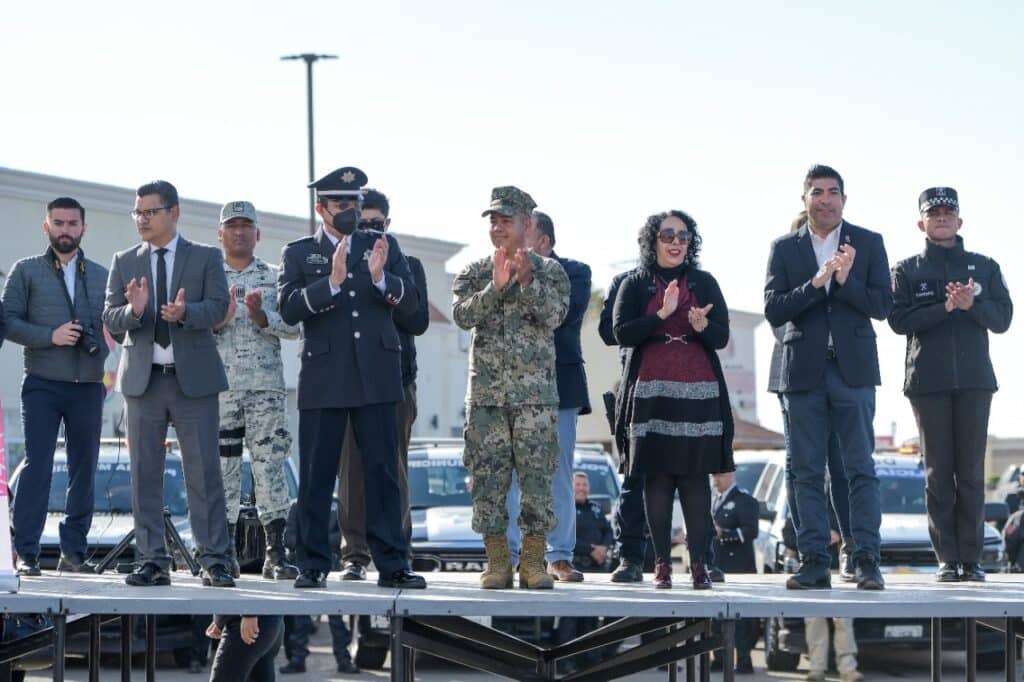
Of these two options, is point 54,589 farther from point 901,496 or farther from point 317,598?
point 901,496

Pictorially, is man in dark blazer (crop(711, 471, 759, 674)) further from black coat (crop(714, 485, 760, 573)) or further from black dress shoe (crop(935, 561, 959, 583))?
black dress shoe (crop(935, 561, 959, 583))

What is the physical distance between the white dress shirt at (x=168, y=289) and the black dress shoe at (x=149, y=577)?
1093 millimetres

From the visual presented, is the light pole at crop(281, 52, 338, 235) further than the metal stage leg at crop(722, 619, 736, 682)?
Yes

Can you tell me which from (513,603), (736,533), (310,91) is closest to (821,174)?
(513,603)

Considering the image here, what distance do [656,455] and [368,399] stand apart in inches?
62.2

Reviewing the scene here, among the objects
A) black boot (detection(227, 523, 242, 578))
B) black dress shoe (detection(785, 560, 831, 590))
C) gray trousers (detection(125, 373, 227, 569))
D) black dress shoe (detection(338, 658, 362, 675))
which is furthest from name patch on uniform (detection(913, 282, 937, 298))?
black dress shoe (detection(338, 658, 362, 675))

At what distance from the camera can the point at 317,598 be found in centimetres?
797

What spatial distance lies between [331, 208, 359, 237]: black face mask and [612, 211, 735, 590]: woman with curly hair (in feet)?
4.97

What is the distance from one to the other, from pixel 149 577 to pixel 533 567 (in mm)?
2043

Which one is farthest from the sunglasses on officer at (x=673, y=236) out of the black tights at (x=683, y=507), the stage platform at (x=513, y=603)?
the stage platform at (x=513, y=603)

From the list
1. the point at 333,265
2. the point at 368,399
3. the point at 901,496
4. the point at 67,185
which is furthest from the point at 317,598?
the point at 67,185

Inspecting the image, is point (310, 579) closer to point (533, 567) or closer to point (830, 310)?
point (533, 567)

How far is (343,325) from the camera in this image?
866 centimetres

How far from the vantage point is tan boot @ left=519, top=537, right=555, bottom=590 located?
28.4ft
